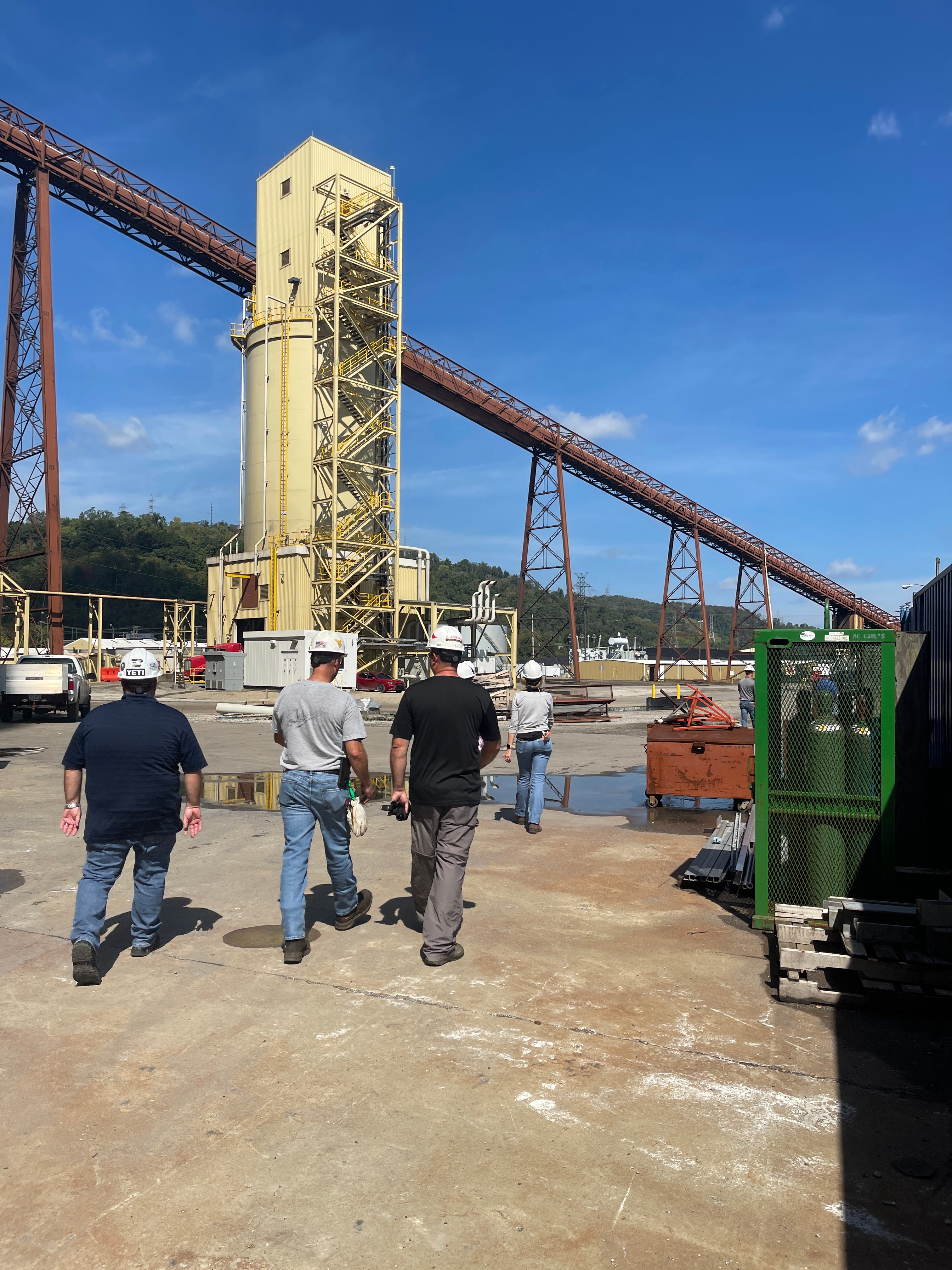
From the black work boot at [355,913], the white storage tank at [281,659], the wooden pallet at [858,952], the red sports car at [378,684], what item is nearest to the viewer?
the wooden pallet at [858,952]

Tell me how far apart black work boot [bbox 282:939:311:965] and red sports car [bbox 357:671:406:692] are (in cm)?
3080

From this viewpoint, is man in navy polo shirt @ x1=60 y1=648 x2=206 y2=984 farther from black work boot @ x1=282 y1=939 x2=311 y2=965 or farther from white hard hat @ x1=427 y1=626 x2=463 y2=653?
white hard hat @ x1=427 y1=626 x2=463 y2=653

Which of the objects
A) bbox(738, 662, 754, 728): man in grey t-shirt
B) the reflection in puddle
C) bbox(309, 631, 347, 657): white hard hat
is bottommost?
the reflection in puddle

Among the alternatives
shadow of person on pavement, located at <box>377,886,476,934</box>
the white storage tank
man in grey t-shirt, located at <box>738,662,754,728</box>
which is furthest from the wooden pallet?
the white storage tank

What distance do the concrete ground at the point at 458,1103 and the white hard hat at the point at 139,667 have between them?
162 centimetres

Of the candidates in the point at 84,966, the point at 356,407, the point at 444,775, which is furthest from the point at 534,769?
the point at 356,407

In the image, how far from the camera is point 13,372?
3738 cm

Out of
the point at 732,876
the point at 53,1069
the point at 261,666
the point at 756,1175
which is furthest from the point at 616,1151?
the point at 261,666

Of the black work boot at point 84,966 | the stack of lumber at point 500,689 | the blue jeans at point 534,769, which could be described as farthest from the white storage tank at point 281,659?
the black work boot at point 84,966

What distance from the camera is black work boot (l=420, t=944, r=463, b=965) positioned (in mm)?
4781

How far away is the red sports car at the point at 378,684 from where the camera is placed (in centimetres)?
3647

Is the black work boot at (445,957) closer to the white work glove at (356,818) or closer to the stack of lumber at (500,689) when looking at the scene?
the white work glove at (356,818)

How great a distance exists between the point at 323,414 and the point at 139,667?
35265 mm

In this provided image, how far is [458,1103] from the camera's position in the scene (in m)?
3.25
